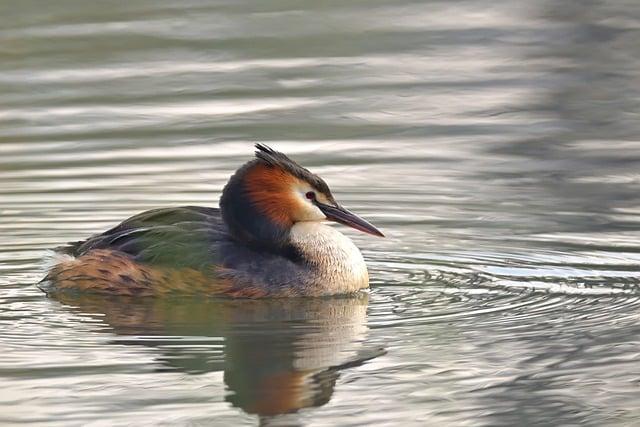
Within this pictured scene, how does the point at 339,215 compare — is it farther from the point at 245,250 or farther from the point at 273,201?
the point at 245,250

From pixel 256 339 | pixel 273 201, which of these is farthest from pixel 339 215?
pixel 256 339

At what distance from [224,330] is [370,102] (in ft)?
20.3

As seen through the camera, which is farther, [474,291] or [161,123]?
[161,123]

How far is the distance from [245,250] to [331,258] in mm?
453

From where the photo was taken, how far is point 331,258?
9.66 metres

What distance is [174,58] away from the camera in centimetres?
1642

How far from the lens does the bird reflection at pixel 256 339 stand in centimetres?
769

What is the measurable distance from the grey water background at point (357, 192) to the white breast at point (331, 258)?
0.11 metres

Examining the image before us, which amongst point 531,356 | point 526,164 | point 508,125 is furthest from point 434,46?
point 531,356

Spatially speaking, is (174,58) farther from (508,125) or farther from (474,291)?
(474,291)

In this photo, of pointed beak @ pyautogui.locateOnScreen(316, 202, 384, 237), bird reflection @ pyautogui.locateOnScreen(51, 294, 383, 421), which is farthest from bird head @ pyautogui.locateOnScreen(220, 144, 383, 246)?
bird reflection @ pyautogui.locateOnScreen(51, 294, 383, 421)

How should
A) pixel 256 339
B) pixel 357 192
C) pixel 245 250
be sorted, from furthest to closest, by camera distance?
pixel 357 192, pixel 245 250, pixel 256 339

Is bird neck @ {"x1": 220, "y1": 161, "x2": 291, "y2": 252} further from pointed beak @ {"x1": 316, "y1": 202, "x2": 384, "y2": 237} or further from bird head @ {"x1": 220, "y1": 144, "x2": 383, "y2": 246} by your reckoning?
pointed beak @ {"x1": 316, "y1": 202, "x2": 384, "y2": 237}

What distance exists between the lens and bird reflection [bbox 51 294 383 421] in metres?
7.69
